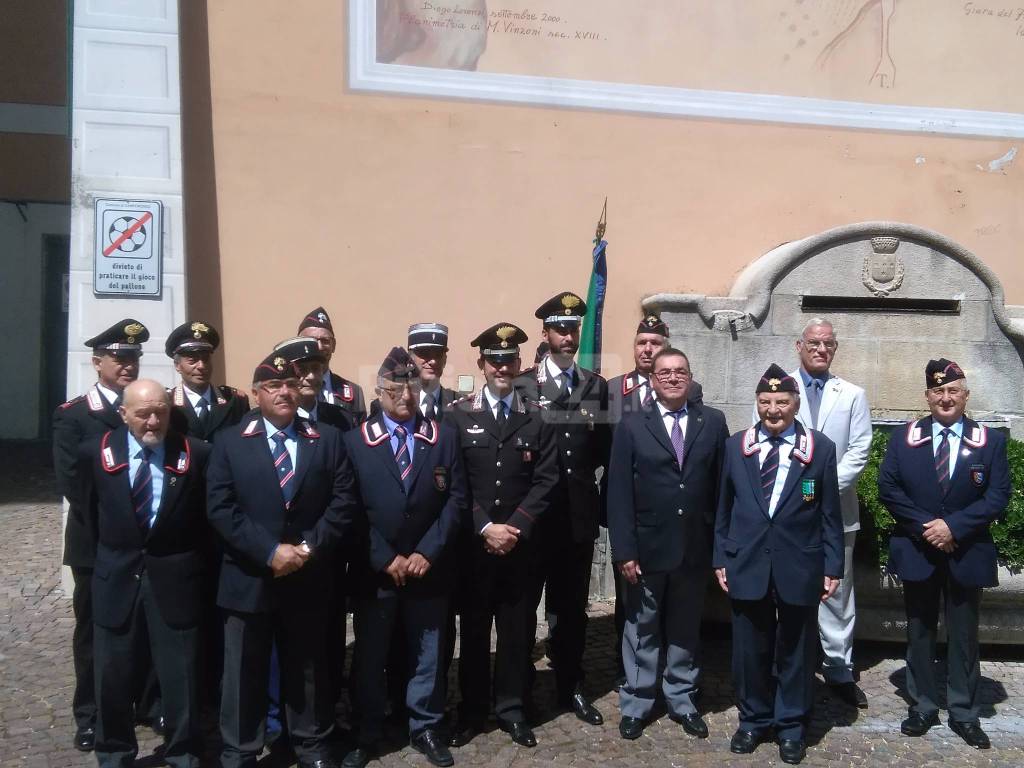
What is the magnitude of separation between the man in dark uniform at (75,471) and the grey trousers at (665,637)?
2469mm

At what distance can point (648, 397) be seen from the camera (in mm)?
4891

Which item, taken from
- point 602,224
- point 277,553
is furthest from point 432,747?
point 602,224

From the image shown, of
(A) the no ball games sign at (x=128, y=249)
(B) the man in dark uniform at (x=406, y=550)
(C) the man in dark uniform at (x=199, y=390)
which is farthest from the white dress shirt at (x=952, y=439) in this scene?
(A) the no ball games sign at (x=128, y=249)

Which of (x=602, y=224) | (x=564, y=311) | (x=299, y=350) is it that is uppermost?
(x=602, y=224)

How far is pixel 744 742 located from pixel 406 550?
1.78 metres

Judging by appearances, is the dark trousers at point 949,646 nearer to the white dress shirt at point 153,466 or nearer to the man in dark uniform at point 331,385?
the man in dark uniform at point 331,385

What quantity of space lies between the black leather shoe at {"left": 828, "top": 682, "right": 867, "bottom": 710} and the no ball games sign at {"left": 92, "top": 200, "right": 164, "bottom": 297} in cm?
497

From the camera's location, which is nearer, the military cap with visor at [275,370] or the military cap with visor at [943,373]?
the military cap with visor at [275,370]

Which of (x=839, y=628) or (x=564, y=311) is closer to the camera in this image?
(x=564, y=311)

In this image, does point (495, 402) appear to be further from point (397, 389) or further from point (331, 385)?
point (331, 385)

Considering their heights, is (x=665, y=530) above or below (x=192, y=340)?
below

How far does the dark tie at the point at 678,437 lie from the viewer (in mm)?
4586

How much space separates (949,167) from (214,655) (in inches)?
267

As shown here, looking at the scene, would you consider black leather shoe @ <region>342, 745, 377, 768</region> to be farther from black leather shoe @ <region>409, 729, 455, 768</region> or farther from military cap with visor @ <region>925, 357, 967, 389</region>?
military cap with visor @ <region>925, 357, 967, 389</region>
